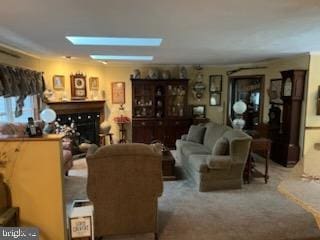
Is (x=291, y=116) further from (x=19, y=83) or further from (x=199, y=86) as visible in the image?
(x=19, y=83)

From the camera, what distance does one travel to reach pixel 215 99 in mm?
7410

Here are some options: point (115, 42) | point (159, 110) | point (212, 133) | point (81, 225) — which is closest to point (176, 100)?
point (159, 110)

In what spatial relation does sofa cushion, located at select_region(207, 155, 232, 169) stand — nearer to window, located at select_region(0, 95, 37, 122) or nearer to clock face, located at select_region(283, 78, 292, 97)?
clock face, located at select_region(283, 78, 292, 97)

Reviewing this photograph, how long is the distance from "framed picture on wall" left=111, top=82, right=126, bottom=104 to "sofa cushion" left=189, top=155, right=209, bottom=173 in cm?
336

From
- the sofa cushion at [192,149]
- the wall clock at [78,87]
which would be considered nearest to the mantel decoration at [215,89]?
the sofa cushion at [192,149]

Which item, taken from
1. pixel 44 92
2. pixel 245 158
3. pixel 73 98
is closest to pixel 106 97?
pixel 73 98

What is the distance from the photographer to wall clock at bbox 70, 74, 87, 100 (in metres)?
6.39

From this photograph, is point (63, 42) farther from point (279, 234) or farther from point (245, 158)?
point (279, 234)

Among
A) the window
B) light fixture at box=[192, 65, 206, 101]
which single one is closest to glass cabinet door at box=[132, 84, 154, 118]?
light fixture at box=[192, 65, 206, 101]

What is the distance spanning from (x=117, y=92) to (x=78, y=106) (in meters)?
1.27

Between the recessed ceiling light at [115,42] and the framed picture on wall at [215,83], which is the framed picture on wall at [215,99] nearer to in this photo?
the framed picture on wall at [215,83]

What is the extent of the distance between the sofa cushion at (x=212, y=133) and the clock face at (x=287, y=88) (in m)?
1.52

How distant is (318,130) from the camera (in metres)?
5.07

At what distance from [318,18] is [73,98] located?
5.38m
